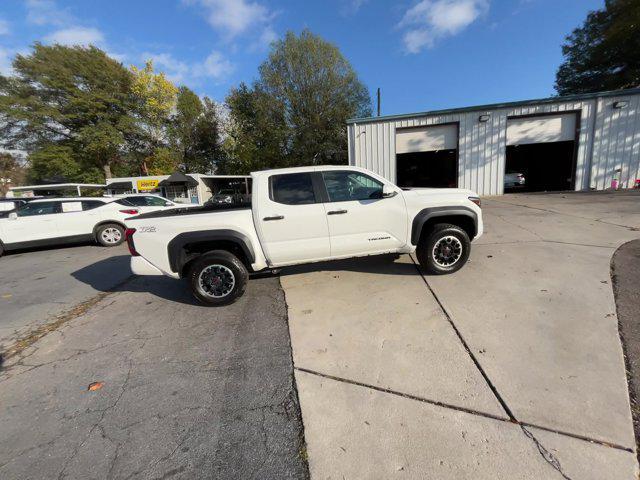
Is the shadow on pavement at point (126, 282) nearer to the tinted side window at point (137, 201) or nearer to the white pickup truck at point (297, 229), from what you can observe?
the white pickup truck at point (297, 229)

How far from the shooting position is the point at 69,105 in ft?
106

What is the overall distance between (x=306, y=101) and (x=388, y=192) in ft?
91.7

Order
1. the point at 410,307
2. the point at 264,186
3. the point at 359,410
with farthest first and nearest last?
the point at 264,186, the point at 410,307, the point at 359,410

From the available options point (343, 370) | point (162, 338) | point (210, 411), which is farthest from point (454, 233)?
point (162, 338)

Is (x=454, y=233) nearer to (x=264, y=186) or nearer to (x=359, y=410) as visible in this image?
(x=264, y=186)

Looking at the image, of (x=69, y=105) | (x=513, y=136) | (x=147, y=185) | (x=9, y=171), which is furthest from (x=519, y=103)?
(x=9, y=171)

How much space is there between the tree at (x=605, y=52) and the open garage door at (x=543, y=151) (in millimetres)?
11122

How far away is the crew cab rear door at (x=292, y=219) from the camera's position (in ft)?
13.3

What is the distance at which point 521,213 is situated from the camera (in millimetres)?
9047

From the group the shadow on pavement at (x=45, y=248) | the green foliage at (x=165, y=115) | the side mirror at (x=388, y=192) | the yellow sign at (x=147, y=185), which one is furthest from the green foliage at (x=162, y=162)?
the side mirror at (x=388, y=192)

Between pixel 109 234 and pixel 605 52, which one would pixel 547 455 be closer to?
pixel 109 234

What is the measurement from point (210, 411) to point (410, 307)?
2436 millimetres

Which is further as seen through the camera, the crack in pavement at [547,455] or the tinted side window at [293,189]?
the tinted side window at [293,189]

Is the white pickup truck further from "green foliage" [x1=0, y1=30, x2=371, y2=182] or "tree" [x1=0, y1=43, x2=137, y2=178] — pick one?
"tree" [x1=0, y1=43, x2=137, y2=178]
